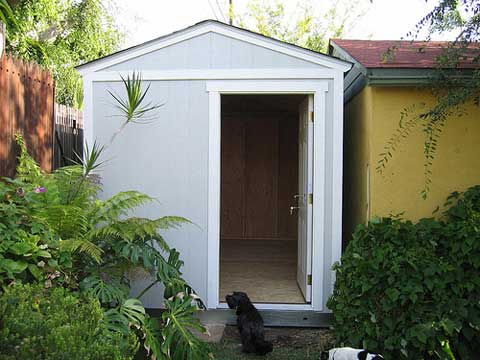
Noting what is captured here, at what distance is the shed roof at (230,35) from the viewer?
5.87 metres

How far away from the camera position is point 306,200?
20.3ft

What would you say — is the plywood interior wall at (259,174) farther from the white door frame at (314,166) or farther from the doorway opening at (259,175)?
the white door frame at (314,166)

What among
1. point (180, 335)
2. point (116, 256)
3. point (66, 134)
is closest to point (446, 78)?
point (180, 335)

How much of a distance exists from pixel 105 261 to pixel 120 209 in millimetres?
514

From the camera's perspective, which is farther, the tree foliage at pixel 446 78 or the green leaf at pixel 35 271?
the tree foliage at pixel 446 78

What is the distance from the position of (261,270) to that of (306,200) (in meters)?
2.23

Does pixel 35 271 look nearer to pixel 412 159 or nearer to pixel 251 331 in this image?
pixel 251 331

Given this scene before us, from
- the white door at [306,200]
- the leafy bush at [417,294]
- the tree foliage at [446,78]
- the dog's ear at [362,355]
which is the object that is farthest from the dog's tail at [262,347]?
the tree foliage at [446,78]

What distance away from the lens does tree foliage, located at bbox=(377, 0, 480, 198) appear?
5.14 meters

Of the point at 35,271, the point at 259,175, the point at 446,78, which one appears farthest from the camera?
the point at 259,175

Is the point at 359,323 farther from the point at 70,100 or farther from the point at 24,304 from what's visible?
the point at 70,100

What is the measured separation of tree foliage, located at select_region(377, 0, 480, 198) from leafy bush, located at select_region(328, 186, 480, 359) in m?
0.71

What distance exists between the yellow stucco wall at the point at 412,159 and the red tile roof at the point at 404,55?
0.26 metres

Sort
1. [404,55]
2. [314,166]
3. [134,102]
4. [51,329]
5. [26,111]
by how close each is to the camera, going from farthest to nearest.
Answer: [26,111] < [404,55] < [314,166] < [134,102] < [51,329]
